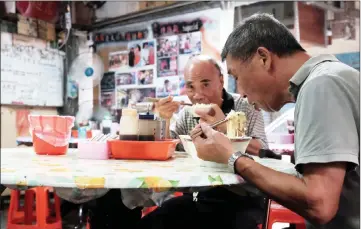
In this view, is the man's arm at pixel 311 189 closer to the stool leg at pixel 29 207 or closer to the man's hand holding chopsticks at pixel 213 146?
the man's hand holding chopsticks at pixel 213 146

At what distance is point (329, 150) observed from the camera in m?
0.97

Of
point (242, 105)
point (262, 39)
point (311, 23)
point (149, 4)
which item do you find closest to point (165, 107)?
point (242, 105)

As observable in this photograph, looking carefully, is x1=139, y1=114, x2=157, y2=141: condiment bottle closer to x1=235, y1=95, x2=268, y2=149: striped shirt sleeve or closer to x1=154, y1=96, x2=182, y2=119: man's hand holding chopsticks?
x1=154, y1=96, x2=182, y2=119: man's hand holding chopsticks

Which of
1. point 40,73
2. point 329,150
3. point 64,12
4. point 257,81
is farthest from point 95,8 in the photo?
point 329,150

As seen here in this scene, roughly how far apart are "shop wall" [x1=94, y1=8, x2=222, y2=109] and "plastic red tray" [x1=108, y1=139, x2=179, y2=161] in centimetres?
304

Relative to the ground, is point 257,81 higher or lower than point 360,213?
higher

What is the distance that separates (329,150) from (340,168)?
2.3 inches

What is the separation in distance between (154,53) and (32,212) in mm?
2628

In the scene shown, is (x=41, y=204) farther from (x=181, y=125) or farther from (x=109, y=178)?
(x=109, y=178)

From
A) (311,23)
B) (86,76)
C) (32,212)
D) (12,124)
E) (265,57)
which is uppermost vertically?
(311,23)

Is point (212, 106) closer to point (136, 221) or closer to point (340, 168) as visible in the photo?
point (136, 221)

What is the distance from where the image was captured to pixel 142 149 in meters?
1.49

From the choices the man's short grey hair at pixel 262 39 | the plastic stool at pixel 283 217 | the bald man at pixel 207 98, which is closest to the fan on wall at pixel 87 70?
the bald man at pixel 207 98

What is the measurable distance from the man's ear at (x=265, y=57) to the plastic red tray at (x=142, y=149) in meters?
0.49
